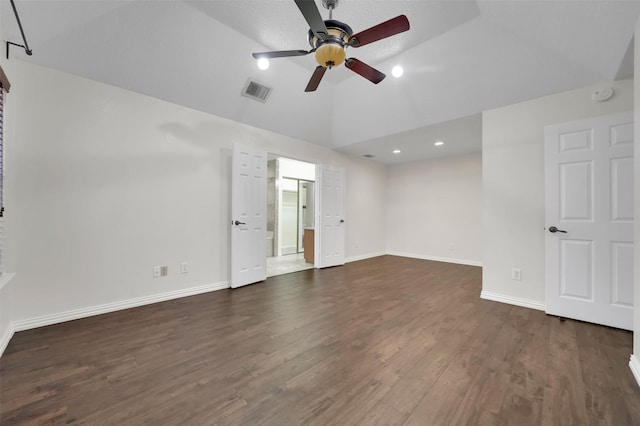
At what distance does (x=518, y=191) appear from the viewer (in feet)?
10.4

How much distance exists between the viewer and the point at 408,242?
6.57 meters

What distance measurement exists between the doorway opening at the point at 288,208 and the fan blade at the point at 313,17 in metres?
4.31

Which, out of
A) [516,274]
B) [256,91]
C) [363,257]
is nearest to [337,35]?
[256,91]

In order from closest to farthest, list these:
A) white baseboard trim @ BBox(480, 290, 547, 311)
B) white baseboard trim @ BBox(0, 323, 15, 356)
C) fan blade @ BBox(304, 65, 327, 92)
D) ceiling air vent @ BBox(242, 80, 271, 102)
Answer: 1. white baseboard trim @ BBox(0, 323, 15, 356)
2. fan blade @ BBox(304, 65, 327, 92)
3. white baseboard trim @ BBox(480, 290, 547, 311)
4. ceiling air vent @ BBox(242, 80, 271, 102)

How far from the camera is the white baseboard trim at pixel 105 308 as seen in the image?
2.43 meters

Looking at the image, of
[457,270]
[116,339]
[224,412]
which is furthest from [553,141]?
[116,339]

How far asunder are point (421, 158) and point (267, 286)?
181 inches

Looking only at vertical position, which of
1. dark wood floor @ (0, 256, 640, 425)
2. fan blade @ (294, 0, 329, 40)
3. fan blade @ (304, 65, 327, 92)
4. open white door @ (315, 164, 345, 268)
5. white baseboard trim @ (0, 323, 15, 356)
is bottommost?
dark wood floor @ (0, 256, 640, 425)

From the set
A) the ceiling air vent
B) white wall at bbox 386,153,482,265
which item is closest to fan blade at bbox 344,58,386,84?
the ceiling air vent

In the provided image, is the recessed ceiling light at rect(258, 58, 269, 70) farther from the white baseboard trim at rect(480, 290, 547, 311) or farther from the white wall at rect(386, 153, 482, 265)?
the white wall at rect(386, 153, 482, 265)

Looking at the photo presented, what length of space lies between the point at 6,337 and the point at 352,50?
448 cm

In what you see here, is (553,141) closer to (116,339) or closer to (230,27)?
(230,27)

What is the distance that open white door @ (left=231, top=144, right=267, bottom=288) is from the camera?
3.77 metres

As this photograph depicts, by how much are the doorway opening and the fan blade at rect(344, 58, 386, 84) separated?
12.7ft
